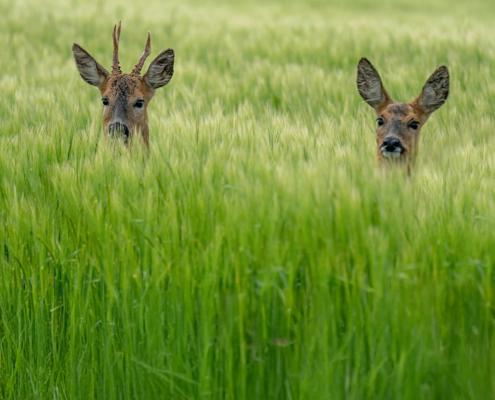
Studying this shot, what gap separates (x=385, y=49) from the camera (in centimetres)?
1048

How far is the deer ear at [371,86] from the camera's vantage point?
5566 mm

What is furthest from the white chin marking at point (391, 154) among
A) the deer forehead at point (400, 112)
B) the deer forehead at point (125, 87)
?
the deer forehead at point (125, 87)

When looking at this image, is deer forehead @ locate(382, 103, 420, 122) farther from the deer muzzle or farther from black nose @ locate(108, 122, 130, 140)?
black nose @ locate(108, 122, 130, 140)

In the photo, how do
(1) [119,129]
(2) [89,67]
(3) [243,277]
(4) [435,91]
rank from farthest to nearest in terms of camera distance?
(2) [89,67]
(4) [435,91]
(1) [119,129]
(3) [243,277]

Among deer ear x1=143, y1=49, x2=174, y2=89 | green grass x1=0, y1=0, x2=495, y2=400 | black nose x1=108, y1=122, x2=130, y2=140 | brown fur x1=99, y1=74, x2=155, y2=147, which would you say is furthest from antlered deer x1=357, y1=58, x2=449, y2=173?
black nose x1=108, y1=122, x2=130, y2=140

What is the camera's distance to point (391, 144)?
5141 mm

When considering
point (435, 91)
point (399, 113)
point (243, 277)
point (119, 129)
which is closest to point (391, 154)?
point (399, 113)

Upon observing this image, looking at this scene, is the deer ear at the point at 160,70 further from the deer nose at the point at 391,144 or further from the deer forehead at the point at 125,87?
the deer nose at the point at 391,144

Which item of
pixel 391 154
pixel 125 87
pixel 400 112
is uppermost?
pixel 125 87

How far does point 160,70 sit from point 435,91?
2.14 m

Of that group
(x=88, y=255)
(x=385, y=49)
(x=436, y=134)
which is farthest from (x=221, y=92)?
(x=88, y=255)

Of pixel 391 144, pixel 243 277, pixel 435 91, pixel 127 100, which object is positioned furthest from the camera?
pixel 127 100

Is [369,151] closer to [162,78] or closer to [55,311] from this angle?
[162,78]

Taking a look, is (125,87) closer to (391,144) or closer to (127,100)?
(127,100)
